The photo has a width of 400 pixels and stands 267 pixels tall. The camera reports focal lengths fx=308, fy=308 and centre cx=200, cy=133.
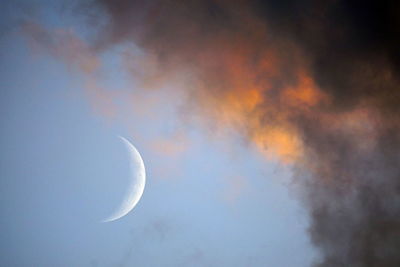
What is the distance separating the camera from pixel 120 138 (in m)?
55.1

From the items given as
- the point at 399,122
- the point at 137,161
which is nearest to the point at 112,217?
the point at 137,161

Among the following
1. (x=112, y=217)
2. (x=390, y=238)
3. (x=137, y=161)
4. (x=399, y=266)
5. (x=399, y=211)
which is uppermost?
(x=137, y=161)

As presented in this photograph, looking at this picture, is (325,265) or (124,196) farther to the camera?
(124,196)

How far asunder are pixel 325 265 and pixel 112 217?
35.9 m

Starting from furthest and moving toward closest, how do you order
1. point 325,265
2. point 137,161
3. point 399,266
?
point 137,161 → point 325,265 → point 399,266

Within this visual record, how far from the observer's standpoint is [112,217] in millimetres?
54625

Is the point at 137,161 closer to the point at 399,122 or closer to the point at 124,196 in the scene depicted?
the point at 124,196

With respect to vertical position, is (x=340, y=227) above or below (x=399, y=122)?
below

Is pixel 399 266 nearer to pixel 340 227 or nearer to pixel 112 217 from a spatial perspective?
pixel 340 227

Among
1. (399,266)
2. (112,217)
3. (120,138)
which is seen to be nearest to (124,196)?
(112,217)

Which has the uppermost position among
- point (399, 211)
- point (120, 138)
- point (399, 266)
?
point (120, 138)

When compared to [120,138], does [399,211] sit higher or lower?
lower

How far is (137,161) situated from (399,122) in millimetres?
41987

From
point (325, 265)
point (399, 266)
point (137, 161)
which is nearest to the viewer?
point (399, 266)
